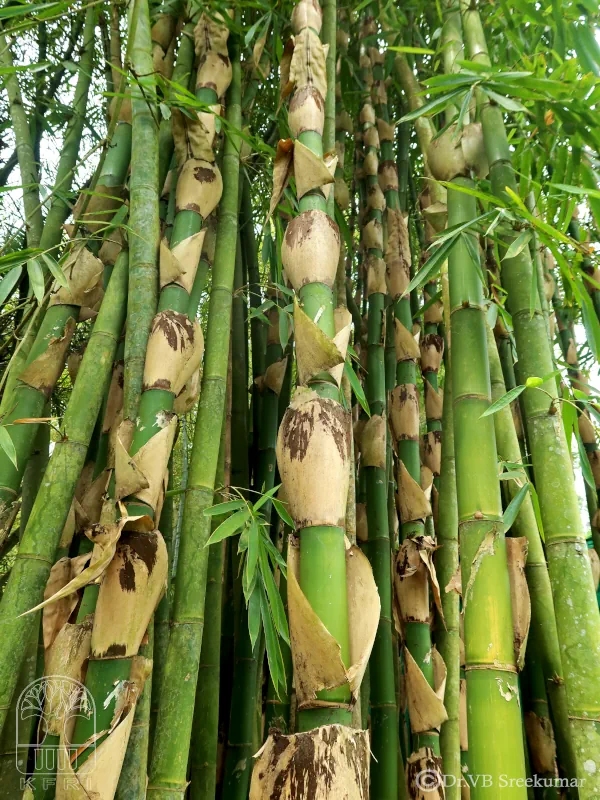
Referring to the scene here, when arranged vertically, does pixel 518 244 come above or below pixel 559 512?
above

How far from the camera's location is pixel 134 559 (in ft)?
2.76

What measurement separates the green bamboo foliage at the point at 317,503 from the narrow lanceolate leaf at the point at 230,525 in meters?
0.20

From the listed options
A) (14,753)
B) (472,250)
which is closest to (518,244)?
(472,250)

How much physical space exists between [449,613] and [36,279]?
989mm

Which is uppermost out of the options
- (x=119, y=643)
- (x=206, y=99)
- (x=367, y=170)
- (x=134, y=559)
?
(x=367, y=170)

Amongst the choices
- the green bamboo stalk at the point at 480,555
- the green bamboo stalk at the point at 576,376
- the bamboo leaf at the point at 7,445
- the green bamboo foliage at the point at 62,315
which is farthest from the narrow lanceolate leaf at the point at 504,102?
the green bamboo stalk at the point at 576,376

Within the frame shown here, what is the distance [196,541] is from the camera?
98 cm

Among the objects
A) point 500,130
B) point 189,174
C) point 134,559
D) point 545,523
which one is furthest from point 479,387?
point 189,174

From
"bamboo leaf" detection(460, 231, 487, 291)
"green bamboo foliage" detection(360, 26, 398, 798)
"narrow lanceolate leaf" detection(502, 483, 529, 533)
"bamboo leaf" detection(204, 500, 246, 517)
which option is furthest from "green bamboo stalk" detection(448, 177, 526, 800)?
"green bamboo foliage" detection(360, 26, 398, 798)

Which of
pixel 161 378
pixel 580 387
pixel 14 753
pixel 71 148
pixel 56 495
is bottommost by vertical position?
pixel 14 753

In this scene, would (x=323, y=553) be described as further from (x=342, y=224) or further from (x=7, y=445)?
(x=342, y=224)

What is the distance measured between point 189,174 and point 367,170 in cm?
76

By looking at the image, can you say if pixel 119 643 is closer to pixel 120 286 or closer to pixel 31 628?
pixel 31 628

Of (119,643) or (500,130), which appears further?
(500,130)
